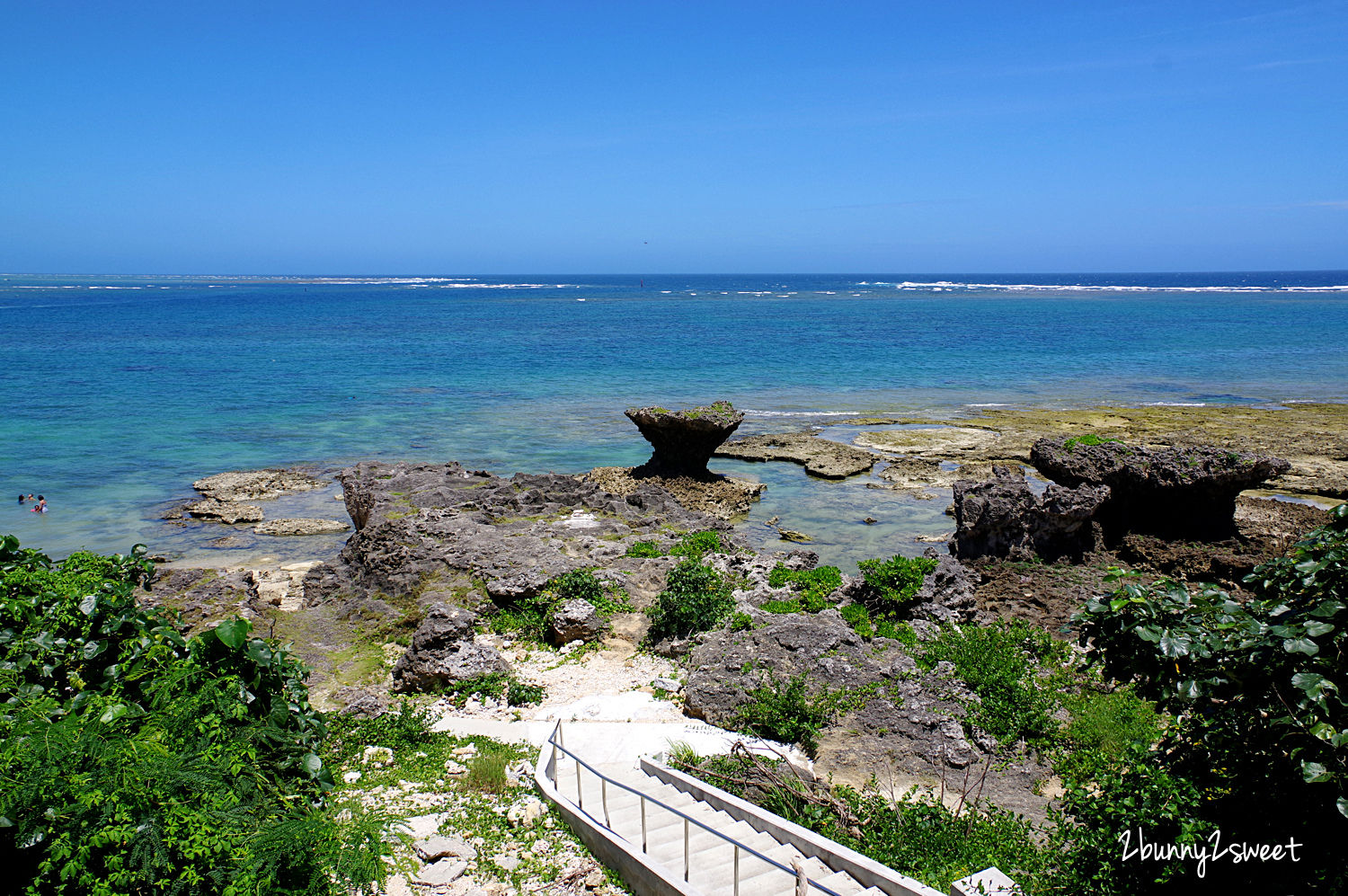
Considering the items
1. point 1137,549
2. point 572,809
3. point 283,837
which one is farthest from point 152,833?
A: point 1137,549

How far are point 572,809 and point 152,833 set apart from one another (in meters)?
4.67

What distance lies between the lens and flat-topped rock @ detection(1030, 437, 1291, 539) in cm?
1867

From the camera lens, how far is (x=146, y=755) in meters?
5.62

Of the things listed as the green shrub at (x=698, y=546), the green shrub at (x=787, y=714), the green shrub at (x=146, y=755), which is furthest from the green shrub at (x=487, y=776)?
the green shrub at (x=698, y=546)

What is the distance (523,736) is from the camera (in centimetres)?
1149

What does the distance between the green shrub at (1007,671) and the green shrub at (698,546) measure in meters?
5.29

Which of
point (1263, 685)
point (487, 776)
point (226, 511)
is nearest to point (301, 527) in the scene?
point (226, 511)

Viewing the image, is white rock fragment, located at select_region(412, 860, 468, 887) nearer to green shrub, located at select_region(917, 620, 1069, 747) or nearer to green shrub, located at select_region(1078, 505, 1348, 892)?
green shrub, located at select_region(1078, 505, 1348, 892)

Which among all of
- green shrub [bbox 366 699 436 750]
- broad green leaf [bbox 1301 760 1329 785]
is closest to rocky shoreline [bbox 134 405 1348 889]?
green shrub [bbox 366 699 436 750]

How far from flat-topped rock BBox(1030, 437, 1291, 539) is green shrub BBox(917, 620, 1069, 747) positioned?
19.3ft

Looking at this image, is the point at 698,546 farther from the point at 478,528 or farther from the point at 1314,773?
the point at 1314,773

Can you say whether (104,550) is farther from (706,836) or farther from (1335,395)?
(1335,395)

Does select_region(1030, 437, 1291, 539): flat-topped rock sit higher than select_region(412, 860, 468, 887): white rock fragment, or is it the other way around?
select_region(1030, 437, 1291, 539): flat-topped rock

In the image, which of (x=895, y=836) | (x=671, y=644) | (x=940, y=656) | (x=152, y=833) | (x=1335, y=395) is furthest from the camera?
(x=1335, y=395)
